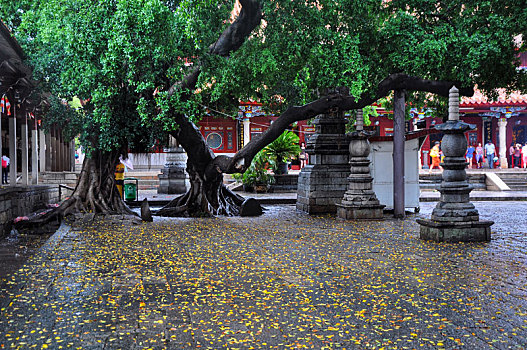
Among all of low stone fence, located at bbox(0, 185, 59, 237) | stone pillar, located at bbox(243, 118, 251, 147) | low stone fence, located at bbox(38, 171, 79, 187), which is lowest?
low stone fence, located at bbox(0, 185, 59, 237)

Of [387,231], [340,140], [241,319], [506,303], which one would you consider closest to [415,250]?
[387,231]

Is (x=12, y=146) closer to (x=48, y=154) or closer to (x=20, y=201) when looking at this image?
(x=20, y=201)

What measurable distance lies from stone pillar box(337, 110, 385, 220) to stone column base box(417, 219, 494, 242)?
3.69 meters

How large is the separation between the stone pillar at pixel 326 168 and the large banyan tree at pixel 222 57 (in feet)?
3.85

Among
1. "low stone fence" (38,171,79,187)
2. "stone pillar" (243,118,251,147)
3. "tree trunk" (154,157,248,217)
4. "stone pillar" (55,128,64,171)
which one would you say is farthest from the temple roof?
"stone pillar" (55,128,64,171)

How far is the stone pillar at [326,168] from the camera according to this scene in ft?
49.7

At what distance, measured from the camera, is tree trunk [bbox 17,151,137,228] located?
1405cm

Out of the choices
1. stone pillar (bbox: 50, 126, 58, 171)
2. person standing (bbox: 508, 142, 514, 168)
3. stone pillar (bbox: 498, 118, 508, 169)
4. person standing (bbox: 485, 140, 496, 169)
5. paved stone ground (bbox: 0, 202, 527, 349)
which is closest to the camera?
paved stone ground (bbox: 0, 202, 527, 349)

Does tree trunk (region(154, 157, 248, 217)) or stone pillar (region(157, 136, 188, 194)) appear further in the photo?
stone pillar (region(157, 136, 188, 194))

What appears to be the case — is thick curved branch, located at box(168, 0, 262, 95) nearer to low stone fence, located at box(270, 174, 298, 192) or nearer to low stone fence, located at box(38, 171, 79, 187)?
low stone fence, located at box(270, 174, 298, 192)

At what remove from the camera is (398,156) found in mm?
13555

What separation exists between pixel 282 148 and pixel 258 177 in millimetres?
1763

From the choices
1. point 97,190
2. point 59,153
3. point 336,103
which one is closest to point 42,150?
point 59,153

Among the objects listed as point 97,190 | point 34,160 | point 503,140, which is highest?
point 503,140
